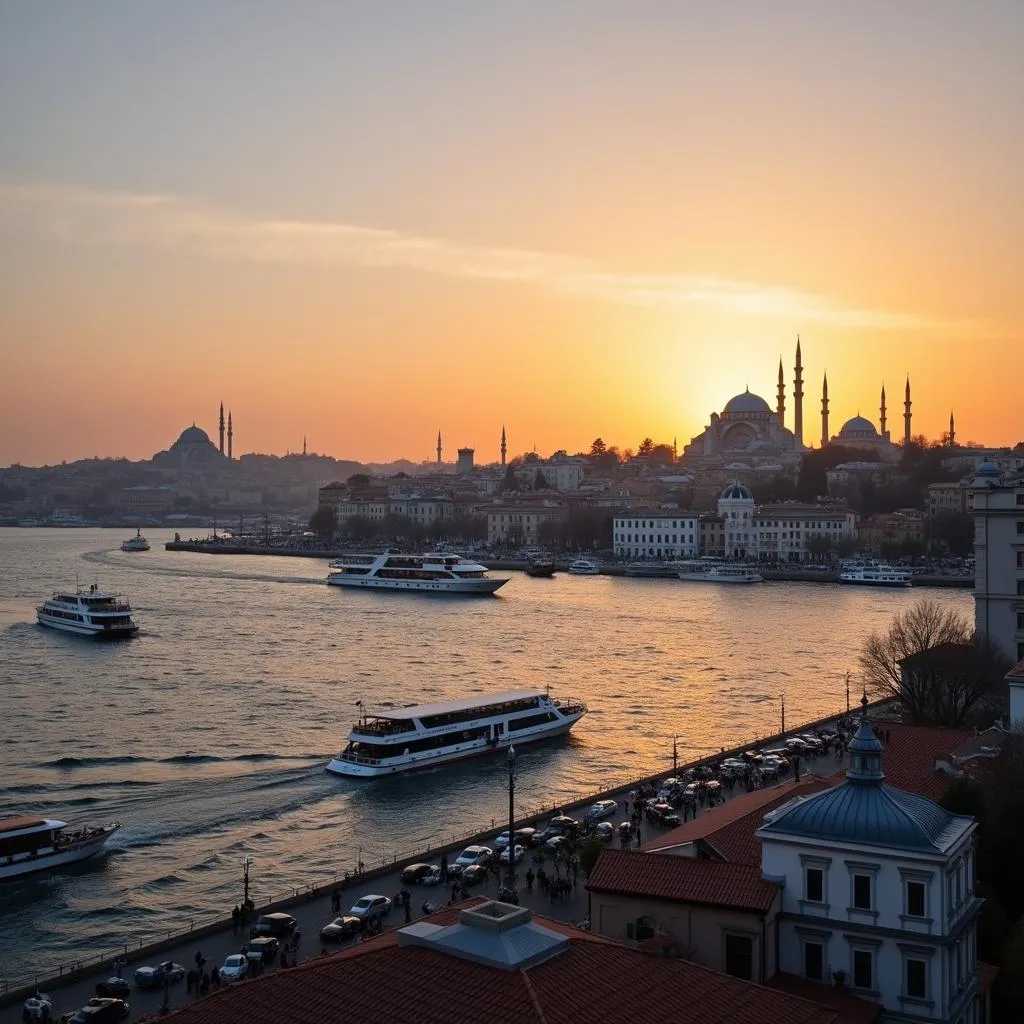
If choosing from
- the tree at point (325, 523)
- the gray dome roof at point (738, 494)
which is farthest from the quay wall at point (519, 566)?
the gray dome roof at point (738, 494)

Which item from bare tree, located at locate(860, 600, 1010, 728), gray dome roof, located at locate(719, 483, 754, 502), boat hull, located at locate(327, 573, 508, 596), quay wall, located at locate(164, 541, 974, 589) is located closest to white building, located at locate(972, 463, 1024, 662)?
bare tree, located at locate(860, 600, 1010, 728)

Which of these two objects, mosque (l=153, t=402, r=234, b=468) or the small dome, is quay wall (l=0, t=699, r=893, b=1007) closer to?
the small dome

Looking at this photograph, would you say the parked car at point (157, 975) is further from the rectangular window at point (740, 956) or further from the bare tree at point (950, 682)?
the bare tree at point (950, 682)

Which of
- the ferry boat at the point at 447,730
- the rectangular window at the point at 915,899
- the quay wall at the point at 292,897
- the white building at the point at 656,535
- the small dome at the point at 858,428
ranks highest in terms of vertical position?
the small dome at the point at 858,428

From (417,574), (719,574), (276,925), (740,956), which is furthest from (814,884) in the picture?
(719,574)

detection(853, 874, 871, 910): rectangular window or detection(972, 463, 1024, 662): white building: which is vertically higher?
detection(972, 463, 1024, 662): white building

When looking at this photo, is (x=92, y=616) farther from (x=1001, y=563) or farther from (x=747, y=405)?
(x=747, y=405)
